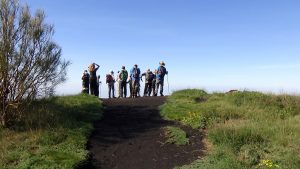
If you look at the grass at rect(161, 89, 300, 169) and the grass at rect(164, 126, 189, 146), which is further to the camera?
the grass at rect(164, 126, 189, 146)

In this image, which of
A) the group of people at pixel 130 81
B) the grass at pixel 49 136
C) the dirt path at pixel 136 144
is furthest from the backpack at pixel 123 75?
the grass at pixel 49 136

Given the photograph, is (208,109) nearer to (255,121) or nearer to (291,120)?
(255,121)

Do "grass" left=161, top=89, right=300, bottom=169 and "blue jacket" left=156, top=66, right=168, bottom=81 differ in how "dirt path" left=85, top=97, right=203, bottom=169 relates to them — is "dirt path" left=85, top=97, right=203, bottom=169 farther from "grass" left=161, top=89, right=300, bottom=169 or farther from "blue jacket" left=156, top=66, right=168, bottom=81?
"blue jacket" left=156, top=66, right=168, bottom=81

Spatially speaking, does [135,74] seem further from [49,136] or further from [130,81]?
[49,136]

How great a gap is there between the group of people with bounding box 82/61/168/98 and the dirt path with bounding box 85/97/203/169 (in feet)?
17.4

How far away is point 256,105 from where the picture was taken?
1767cm

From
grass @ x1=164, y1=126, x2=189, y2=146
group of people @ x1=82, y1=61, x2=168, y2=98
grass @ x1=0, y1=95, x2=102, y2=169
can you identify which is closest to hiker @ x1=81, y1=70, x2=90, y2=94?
group of people @ x1=82, y1=61, x2=168, y2=98

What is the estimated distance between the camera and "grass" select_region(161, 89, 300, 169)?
10758mm

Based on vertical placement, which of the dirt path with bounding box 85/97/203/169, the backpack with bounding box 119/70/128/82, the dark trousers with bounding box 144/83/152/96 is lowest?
the dirt path with bounding box 85/97/203/169

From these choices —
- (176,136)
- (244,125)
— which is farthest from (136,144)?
(244,125)

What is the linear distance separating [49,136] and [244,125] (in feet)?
19.7

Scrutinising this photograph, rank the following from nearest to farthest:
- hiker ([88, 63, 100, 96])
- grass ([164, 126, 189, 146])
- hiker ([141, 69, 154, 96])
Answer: grass ([164, 126, 189, 146]), hiker ([88, 63, 100, 96]), hiker ([141, 69, 154, 96])

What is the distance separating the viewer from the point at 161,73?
23.0 metres

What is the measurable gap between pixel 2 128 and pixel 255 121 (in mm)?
8527
